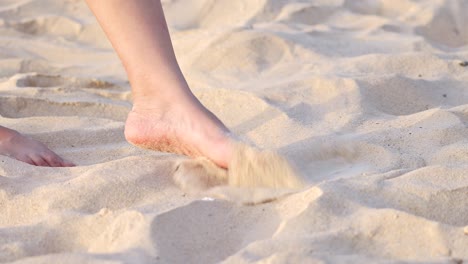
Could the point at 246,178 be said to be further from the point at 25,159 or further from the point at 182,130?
the point at 25,159

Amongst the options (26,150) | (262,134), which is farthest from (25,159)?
(262,134)

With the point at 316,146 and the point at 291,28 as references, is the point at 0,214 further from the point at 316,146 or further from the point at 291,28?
the point at 291,28

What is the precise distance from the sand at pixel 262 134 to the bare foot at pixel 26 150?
7 centimetres

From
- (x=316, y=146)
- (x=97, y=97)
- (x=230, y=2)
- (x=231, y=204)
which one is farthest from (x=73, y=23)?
(x=231, y=204)

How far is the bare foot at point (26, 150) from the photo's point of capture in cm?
193

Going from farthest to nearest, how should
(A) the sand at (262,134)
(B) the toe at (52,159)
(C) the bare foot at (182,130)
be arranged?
(B) the toe at (52,159), (C) the bare foot at (182,130), (A) the sand at (262,134)

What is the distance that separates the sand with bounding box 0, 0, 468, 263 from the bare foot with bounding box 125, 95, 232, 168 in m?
0.04

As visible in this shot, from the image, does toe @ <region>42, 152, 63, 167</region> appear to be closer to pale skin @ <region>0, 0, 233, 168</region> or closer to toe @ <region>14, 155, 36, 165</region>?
toe @ <region>14, 155, 36, 165</region>

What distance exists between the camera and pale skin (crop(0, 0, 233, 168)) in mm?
1808

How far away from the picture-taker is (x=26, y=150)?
2002 millimetres

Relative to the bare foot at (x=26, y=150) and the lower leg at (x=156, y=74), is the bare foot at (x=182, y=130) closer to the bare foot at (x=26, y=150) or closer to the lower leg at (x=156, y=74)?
Answer: the lower leg at (x=156, y=74)

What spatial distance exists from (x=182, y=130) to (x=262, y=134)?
0.35 meters

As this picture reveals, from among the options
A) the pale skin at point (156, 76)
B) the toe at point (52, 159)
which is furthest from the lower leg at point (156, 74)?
the toe at point (52, 159)

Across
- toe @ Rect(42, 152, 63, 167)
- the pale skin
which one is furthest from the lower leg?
toe @ Rect(42, 152, 63, 167)
